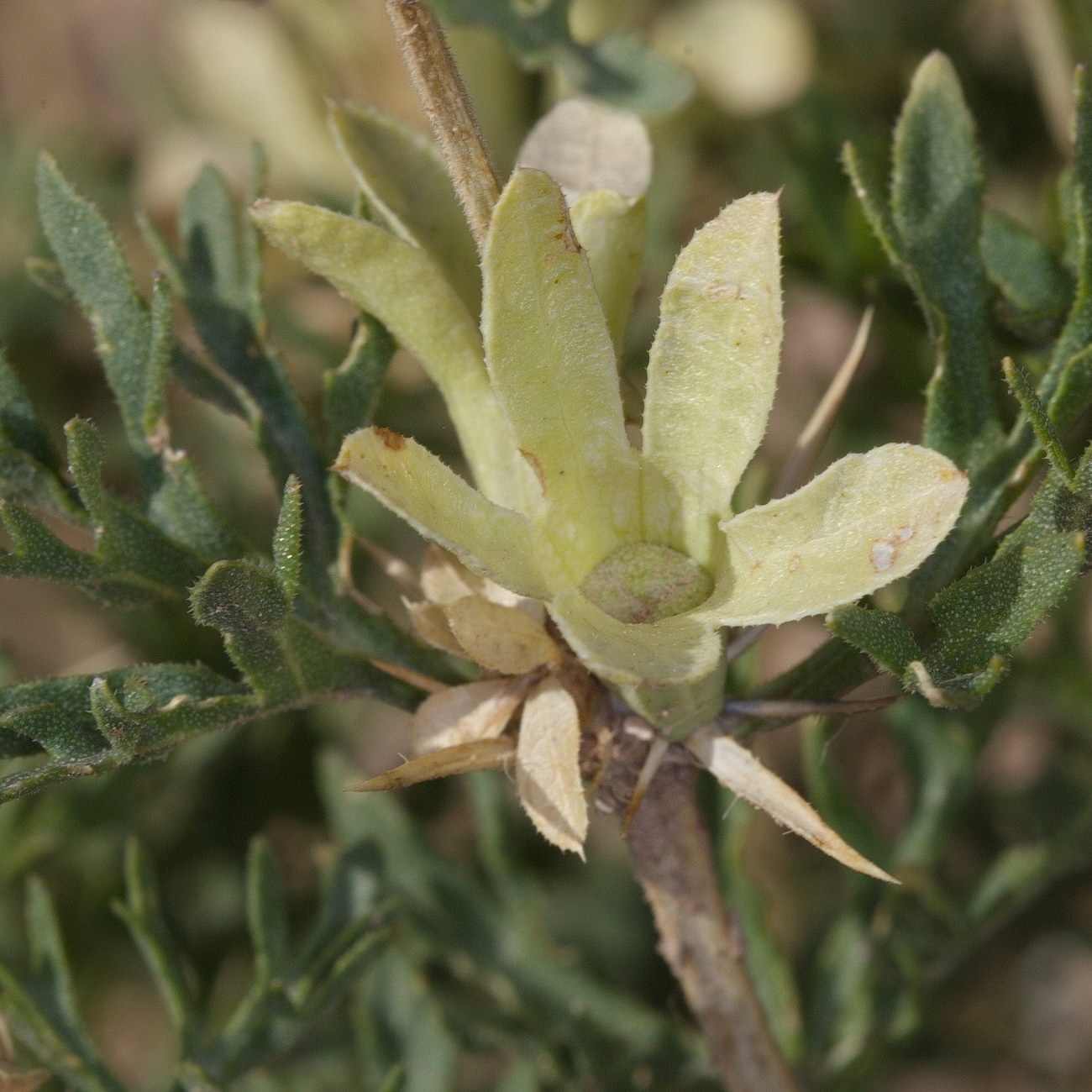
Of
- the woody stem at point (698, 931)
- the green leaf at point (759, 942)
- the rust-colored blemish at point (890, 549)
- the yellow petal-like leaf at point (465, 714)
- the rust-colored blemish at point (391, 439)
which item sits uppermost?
the rust-colored blemish at point (391, 439)

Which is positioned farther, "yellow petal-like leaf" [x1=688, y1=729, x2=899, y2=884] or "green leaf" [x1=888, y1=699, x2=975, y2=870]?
"green leaf" [x1=888, y1=699, x2=975, y2=870]

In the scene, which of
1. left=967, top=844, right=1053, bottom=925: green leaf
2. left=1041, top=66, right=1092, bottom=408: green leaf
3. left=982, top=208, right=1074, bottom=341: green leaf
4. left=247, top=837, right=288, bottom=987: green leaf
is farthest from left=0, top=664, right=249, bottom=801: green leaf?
left=967, top=844, right=1053, bottom=925: green leaf

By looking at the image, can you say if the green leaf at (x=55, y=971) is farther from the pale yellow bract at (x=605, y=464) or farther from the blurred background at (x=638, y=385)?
the pale yellow bract at (x=605, y=464)

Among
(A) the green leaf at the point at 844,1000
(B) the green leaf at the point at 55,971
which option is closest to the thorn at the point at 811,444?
(A) the green leaf at the point at 844,1000

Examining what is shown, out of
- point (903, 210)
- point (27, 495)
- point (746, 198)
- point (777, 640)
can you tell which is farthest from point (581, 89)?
point (777, 640)

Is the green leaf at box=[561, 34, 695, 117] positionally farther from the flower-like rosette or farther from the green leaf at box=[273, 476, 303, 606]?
the green leaf at box=[273, 476, 303, 606]

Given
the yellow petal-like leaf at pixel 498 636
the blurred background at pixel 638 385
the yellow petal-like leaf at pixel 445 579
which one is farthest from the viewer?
the blurred background at pixel 638 385
